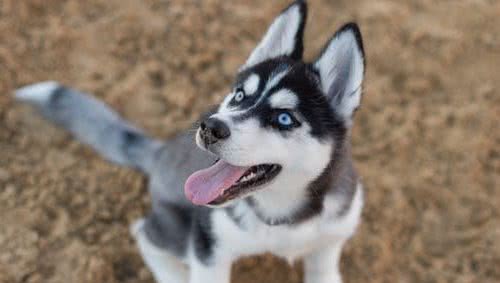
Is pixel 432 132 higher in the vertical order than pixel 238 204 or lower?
lower

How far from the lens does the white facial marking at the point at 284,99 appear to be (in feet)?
8.62

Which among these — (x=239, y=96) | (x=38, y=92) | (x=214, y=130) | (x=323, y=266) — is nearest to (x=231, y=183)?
(x=214, y=130)

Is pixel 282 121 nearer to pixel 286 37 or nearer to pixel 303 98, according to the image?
pixel 303 98

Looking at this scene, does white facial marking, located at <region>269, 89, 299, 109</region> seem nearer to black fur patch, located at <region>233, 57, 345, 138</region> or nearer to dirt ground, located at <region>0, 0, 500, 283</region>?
black fur patch, located at <region>233, 57, 345, 138</region>

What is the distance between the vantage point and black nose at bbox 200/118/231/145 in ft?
8.00

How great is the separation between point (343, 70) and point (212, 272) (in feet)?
3.55

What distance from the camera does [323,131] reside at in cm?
268

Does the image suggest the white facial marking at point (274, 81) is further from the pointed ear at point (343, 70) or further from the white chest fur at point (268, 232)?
the white chest fur at point (268, 232)

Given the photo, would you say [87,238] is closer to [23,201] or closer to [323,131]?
[23,201]

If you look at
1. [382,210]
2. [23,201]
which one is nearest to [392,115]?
[382,210]

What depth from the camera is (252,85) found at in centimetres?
274

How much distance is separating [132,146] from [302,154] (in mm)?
1454

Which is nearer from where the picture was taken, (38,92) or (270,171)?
(270,171)

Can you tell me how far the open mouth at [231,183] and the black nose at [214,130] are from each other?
224 millimetres
